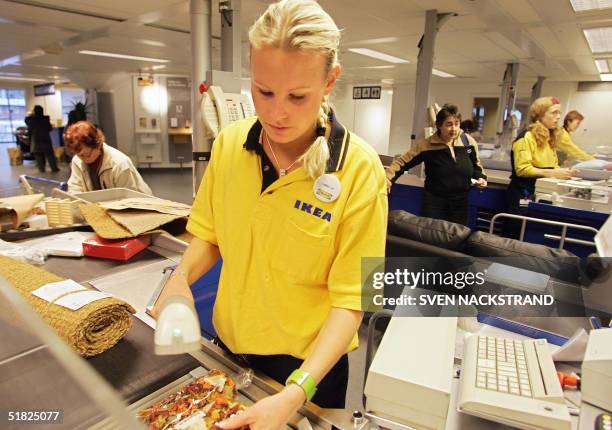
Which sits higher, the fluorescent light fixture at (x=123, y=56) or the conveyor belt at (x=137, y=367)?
the fluorescent light fixture at (x=123, y=56)

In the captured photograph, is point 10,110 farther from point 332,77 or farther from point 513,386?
point 513,386

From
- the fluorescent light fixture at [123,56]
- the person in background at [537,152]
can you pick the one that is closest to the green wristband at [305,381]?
the person in background at [537,152]

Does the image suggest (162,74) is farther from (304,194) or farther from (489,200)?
(304,194)

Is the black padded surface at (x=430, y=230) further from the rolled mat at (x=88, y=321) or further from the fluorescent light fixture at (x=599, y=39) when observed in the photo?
the fluorescent light fixture at (x=599, y=39)

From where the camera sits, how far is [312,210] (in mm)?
881

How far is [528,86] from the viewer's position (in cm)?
1110

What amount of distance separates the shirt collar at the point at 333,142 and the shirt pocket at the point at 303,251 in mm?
133

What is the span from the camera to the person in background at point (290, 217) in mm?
766

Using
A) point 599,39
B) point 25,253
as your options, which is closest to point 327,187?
point 25,253

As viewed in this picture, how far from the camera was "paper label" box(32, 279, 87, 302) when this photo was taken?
1.04m

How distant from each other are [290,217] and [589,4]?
4.61 meters

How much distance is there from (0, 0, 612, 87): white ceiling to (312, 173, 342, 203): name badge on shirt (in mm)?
1743

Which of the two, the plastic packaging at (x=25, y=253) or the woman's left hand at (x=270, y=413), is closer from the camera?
the woman's left hand at (x=270, y=413)

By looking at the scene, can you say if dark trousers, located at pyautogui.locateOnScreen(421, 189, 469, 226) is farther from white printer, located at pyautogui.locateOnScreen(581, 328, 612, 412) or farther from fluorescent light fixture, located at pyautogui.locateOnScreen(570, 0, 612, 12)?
white printer, located at pyautogui.locateOnScreen(581, 328, 612, 412)
